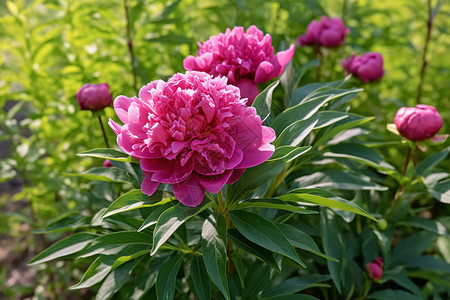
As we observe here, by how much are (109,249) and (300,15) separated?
67.6 inches

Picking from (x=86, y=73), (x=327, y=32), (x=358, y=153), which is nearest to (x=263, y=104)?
(x=358, y=153)

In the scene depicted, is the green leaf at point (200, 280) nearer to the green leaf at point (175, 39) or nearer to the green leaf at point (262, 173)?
the green leaf at point (262, 173)

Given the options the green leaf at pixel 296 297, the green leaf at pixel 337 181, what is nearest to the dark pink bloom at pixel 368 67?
the green leaf at pixel 337 181

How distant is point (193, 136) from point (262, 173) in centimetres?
19

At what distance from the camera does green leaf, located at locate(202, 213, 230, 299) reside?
0.86 meters

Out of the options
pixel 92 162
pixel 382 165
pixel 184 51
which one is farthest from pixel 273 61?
pixel 92 162

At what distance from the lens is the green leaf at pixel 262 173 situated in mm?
897

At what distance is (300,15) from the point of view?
2248mm

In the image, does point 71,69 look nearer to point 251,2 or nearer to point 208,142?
point 251,2

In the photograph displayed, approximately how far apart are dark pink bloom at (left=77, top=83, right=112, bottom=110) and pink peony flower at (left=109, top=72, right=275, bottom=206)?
1.81ft

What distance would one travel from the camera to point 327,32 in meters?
1.81

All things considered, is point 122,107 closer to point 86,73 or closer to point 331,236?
point 331,236

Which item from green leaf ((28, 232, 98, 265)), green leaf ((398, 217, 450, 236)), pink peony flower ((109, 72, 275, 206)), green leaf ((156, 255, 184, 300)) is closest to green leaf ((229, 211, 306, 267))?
pink peony flower ((109, 72, 275, 206))

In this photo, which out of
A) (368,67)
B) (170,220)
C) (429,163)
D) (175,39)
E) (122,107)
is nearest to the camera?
(170,220)
